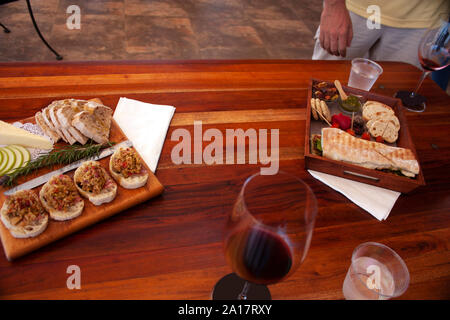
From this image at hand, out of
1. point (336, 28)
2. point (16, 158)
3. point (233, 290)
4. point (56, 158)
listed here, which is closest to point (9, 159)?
point (16, 158)

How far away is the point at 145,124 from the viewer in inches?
50.3

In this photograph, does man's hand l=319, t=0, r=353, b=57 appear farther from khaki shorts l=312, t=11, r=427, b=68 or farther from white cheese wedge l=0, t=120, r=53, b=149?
white cheese wedge l=0, t=120, r=53, b=149

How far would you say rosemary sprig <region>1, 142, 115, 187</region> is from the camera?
1000 mm

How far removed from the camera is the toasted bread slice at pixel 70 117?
1.12 meters

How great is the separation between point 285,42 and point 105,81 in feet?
11.6

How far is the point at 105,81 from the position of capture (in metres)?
1.45

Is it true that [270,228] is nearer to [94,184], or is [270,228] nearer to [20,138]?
[94,184]

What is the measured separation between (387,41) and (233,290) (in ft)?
6.53

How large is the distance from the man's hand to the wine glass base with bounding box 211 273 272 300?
5.09 ft

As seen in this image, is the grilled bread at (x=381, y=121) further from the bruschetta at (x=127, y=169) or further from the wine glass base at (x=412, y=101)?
the bruschetta at (x=127, y=169)

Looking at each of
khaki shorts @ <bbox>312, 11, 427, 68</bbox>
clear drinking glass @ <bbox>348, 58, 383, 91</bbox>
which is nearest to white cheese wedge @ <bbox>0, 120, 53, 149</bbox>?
clear drinking glass @ <bbox>348, 58, 383, 91</bbox>

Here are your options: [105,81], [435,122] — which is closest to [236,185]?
[105,81]
